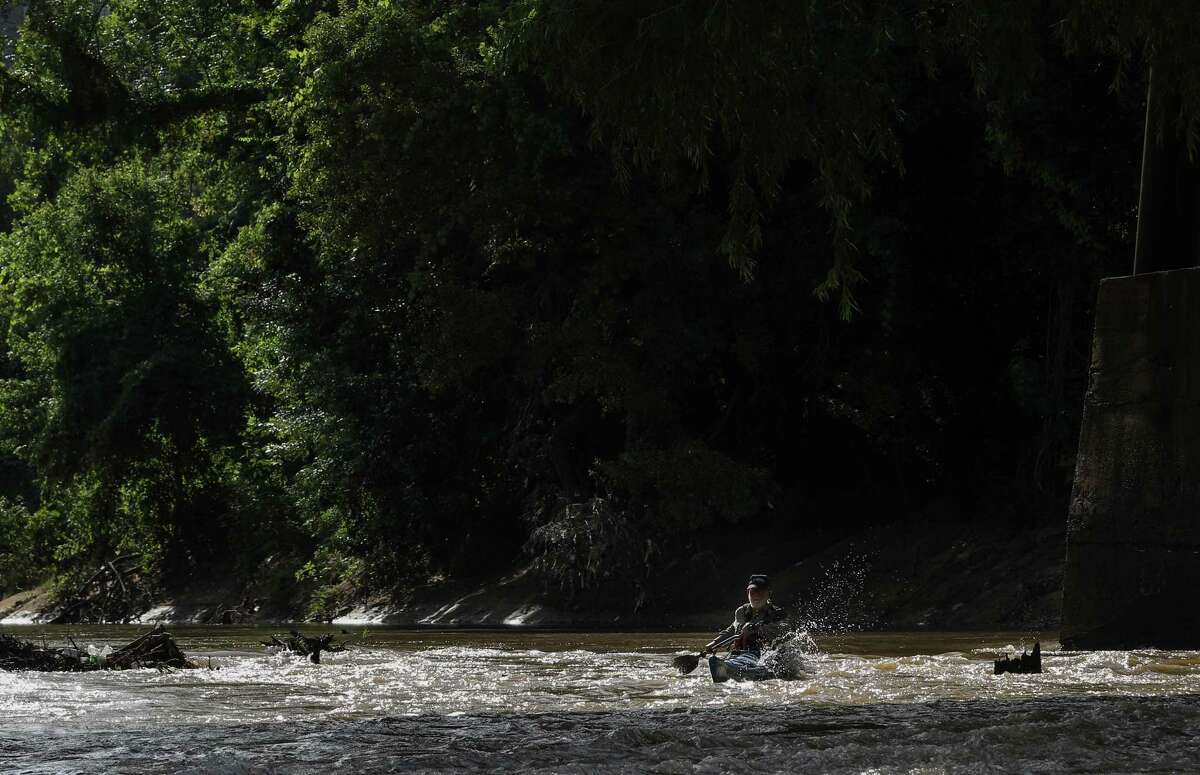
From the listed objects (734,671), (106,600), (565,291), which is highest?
(565,291)

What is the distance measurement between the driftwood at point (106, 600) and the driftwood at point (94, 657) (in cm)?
2459

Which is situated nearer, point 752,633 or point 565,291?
point 752,633

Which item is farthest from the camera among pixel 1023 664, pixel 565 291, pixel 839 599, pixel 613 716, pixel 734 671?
pixel 565 291

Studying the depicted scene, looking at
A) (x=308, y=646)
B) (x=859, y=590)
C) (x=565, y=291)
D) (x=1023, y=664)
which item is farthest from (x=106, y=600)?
(x=1023, y=664)

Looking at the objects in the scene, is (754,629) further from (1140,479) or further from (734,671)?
(1140,479)

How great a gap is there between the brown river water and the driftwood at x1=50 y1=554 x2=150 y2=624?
2468 cm

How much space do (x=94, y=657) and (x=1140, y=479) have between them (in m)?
11.2

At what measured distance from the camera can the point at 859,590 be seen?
27656mm

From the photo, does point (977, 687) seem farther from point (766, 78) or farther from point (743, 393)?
point (743, 393)

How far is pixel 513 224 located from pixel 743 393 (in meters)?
6.16

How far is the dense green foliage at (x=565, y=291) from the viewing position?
2722 cm

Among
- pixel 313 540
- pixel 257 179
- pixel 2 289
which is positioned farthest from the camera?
pixel 2 289

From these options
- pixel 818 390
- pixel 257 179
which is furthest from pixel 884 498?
pixel 257 179

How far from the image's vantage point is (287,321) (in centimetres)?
3469
